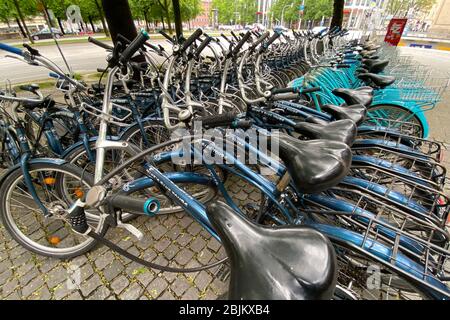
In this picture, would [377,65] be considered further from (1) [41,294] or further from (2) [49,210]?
(1) [41,294]

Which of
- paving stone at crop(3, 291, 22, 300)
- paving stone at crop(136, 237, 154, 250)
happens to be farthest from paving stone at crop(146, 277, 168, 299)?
paving stone at crop(3, 291, 22, 300)

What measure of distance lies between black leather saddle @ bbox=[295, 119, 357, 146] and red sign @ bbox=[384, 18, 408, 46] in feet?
32.8

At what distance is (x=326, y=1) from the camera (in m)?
43.0

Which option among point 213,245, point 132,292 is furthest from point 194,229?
point 132,292

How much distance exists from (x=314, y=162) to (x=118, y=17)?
5366 millimetres

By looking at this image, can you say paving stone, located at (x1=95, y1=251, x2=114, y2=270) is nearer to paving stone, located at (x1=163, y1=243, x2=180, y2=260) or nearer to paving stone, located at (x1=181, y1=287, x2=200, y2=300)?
paving stone, located at (x1=163, y1=243, x2=180, y2=260)

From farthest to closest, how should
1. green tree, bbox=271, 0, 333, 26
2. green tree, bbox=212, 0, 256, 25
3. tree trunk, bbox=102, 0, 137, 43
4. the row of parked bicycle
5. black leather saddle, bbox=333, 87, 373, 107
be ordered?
green tree, bbox=212, 0, 256, 25
green tree, bbox=271, 0, 333, 26
tree trunk, bbox=102, 0, 137, 43
black leather saddle, bbox=333, 87, 373, 107
the row of parked bicycle

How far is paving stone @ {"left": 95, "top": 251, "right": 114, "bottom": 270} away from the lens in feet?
6.90

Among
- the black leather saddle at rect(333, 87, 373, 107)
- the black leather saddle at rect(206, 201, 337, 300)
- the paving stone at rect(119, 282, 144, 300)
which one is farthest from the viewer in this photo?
the black leather saddle at rect(333, 87, 373, 107)

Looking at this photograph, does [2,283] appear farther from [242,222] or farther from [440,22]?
[440,22]

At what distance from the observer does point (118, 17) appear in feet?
15.4

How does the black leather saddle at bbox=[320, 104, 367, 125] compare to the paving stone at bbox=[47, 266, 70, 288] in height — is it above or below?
above

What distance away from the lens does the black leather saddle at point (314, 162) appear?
44.9 inches
